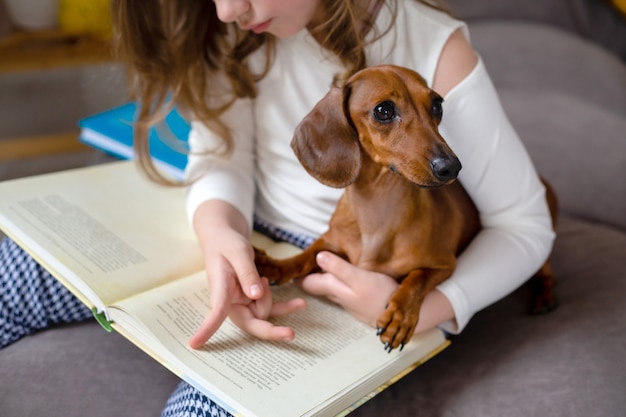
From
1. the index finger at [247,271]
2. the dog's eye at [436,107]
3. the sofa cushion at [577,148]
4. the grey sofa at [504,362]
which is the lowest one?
the sofa cushion at [577,148]

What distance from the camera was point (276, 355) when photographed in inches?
31.5

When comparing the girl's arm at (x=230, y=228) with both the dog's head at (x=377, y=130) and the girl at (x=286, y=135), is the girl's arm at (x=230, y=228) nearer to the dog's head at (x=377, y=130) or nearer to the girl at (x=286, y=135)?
the girl at (x=286, y=135)

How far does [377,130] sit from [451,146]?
241mm

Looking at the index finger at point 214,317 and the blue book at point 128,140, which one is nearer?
the index finger at point 214,317

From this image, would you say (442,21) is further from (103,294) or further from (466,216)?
(103,294)

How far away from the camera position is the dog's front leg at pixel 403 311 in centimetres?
79

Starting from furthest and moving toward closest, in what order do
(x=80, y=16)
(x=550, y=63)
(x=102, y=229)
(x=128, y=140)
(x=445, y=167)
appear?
(x=80, y=16) < (x=550, y=63) < (x=128, y=140) < (x=102, y=229) < (x=445, y=167)

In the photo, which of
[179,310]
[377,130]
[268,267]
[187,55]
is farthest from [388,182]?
[187,55]

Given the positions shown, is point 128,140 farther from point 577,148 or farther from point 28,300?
point 577,148

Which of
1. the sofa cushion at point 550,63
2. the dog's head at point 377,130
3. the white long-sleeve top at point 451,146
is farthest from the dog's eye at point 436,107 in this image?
the sofa cushion at point 550,63

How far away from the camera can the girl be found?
87 cm

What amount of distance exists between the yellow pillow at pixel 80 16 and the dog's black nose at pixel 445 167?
161 centimetres

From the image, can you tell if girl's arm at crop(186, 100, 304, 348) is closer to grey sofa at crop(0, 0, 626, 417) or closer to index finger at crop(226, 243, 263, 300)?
index finger at crop(226, 243, 263, 300)

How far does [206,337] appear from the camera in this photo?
79 centimetres
